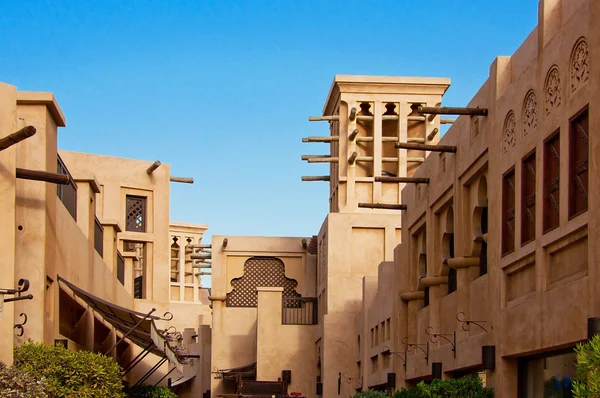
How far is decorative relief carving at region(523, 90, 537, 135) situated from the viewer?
15.4 meters

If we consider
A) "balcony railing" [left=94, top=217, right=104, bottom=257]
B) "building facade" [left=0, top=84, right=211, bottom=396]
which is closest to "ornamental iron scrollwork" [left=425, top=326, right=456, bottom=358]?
"building facade" [left=0, top=84, right=211, bottom=396]

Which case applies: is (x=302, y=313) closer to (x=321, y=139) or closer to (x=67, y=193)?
(x=321, y=139)

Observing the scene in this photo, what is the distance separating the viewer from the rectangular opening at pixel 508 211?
16578 mm

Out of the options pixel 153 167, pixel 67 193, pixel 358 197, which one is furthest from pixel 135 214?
pixel 67 193

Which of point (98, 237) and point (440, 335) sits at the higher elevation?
point (98, 237)

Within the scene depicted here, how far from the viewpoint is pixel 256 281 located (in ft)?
142

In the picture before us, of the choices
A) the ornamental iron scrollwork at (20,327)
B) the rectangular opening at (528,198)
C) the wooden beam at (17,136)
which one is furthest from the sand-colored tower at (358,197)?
the wooden beam at (17,136)

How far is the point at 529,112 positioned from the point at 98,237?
1578cm

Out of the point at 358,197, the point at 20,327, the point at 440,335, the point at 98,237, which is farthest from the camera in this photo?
the point at 358,197

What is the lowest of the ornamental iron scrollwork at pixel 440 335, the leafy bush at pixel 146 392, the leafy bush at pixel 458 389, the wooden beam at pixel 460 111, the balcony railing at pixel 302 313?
the leafy bush at pixel 146 392

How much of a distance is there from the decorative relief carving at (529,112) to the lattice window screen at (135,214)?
2584 cm

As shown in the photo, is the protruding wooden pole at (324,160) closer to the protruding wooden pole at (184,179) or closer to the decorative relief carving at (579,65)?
the protruding wooden pole at (184,179)

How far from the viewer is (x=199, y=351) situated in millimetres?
45812

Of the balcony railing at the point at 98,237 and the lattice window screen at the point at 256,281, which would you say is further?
the lattice window screen at the point at 256,281
